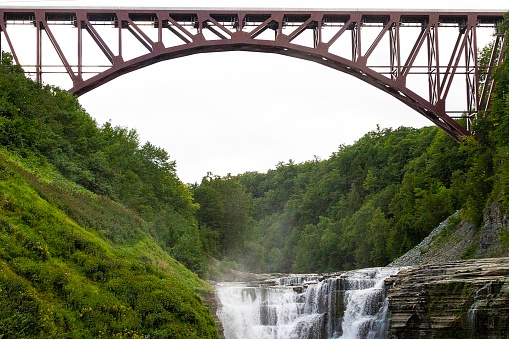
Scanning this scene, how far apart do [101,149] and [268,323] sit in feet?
55.4

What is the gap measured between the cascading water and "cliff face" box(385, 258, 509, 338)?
265 cm

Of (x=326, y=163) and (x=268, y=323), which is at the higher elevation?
(x=326, y=163)

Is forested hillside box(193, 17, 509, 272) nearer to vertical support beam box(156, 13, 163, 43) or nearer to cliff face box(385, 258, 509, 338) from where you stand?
cliff face box(385, 258, 509, 338)

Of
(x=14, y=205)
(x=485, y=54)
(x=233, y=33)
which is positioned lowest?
(x=14, y=205)

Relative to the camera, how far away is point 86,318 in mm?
18547

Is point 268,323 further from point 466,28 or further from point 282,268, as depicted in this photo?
point 282,268

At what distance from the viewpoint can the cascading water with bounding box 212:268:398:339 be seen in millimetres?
32963

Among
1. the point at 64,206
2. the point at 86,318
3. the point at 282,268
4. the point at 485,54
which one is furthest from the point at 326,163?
the point at 86,318

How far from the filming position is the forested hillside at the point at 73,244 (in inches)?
715

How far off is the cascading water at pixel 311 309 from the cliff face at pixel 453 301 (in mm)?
2654

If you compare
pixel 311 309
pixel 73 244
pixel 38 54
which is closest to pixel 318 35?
pixel 311 309

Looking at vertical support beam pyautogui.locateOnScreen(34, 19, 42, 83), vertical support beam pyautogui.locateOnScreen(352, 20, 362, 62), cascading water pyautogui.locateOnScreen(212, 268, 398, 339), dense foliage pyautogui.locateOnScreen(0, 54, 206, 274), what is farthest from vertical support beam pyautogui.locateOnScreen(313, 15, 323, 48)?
vertical support beam pyautogui.locateOnScreen(34, 19, 42, 83)

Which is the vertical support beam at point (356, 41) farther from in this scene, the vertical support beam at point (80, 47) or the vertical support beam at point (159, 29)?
the vertical support beam at point (80, 47)

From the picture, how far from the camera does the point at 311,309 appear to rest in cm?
3619
